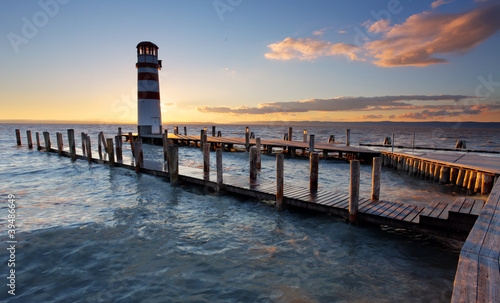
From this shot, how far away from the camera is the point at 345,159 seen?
72.6 ft

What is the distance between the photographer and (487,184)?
11227mm

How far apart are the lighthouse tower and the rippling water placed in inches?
774

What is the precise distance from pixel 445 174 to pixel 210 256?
44.0ft

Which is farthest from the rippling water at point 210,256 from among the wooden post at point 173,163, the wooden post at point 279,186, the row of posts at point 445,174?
the row of posts at point 445,174

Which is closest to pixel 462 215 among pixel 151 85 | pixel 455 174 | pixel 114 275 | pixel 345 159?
pixel 114 275

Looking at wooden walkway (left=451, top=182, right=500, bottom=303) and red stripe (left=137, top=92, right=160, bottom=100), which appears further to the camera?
red stripe (left=137, top=92, right=160, bottom=100)

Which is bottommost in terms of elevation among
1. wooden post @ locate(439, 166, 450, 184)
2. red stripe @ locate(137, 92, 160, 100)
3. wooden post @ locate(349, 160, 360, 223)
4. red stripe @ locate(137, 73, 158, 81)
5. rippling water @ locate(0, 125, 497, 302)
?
rippling water @ locate(0, 125, 497, 302)

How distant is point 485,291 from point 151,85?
100 feet

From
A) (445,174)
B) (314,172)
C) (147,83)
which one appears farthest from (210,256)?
(147,83)

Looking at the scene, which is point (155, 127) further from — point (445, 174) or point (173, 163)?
point (445, 174)

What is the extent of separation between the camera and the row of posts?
11437 mm

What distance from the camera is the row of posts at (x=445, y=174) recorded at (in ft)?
37.5

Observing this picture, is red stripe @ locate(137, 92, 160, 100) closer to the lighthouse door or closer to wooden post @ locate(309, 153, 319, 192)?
the lighthouse door

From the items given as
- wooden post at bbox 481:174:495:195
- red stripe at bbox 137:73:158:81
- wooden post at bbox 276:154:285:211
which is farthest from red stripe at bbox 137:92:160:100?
wooden post at bbox 481:174:495:195
